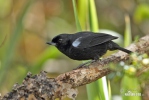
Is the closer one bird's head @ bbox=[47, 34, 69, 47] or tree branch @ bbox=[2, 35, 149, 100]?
tree branch @ bbox=[2, 35, 149, 100]

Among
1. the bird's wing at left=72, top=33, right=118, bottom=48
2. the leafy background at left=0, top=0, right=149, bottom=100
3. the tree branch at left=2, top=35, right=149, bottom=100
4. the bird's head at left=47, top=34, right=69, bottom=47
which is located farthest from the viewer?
the leafy background at left=0, top=0, right=149, bottom=100

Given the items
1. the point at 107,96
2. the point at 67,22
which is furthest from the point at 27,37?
the point at 107,96

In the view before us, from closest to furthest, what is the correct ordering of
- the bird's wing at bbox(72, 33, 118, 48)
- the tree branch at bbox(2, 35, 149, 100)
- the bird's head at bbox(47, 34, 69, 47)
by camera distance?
1. the tree branch at bbox(2, 35, 149, 100)
2. the bird's wing at bbox(72, 33, 118, 48)
3. the bird's head at bbox(47, 34, 69, 47)

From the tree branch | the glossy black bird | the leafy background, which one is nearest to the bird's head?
the glossy black bird

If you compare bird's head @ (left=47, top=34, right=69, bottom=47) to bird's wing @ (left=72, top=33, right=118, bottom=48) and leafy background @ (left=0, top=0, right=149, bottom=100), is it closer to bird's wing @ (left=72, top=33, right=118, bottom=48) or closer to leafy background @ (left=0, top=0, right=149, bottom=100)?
bird's wing @ (left=72, top=33, right=118, bottom=48)

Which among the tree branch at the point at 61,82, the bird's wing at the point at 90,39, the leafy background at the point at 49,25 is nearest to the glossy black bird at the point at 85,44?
the bird's wing at the point at 90,39

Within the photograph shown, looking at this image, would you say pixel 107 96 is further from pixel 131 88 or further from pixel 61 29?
pixel 61 29

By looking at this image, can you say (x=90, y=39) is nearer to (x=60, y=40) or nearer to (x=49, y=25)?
(x=60, y=40)
